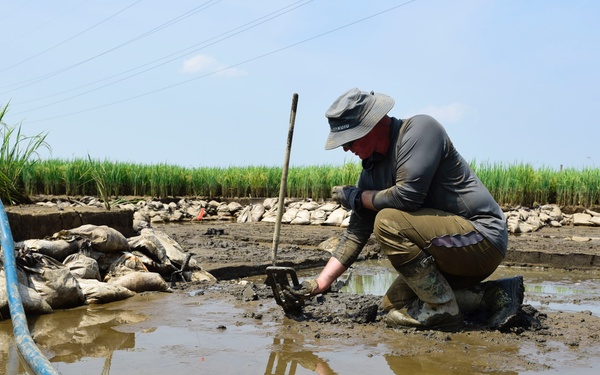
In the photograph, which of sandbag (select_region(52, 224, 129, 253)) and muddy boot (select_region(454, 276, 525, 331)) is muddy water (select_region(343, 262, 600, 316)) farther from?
sandbag (select_region(52, 224, 129, 253))

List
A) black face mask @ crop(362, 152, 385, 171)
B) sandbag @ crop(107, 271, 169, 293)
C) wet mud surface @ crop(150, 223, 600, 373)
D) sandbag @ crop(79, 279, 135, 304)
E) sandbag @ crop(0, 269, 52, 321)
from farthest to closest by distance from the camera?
sandbag @ crop(107, 271, 169, 293) → sandbag @ crop(79, 279, 135, 304) → sandbag @ crop(0, 269, 52, 321) → black face mask @ crop(362, 152, 385, 171) → wet mud surface @ crop(150, 223, 600, 373)

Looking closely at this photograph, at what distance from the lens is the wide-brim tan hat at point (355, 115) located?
11.0 ft

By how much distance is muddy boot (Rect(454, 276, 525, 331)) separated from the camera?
3.54m

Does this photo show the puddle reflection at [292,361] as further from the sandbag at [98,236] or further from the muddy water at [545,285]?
the sandbag at [98,236]

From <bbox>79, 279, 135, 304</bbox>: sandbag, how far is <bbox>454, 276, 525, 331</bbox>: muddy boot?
2.44 meters

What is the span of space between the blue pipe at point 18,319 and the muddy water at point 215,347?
0.10 metres

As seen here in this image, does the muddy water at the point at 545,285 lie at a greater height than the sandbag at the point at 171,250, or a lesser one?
lesser

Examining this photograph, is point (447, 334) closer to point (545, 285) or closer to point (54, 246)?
point (54, 246)

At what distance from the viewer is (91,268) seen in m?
4.93

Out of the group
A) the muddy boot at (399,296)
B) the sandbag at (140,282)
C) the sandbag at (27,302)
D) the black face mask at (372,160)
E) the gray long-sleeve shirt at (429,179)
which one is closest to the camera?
the gray long-sleeve shirt at (429,179)

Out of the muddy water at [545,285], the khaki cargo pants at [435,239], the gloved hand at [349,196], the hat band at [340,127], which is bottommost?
the muddy water at [545,285]

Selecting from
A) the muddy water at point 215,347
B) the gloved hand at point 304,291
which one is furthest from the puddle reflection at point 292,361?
the gloved hand at point 304,291

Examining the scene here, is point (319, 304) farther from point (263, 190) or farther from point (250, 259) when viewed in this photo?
point (263, 190)

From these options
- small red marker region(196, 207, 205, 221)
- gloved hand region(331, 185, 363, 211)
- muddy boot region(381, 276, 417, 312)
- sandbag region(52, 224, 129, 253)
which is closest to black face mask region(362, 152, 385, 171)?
gloved hand region(331, 185, 363, 211)
